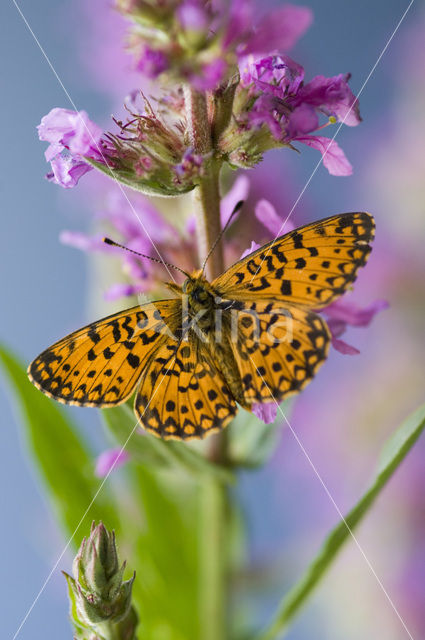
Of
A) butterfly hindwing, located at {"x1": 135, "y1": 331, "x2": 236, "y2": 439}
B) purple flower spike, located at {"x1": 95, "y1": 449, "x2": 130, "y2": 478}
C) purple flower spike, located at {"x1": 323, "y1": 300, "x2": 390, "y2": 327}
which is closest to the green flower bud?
butterfly hindwing, located at {"x1": 135, "y1": 331, "x2": 236, "y2": 439}

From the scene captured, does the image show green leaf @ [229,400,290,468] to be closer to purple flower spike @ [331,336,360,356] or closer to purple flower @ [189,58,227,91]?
purple flower spike @ [331,336,360,356]

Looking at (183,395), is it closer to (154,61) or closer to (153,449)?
(153,449)

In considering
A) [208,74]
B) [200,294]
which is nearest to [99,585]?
[200,294]

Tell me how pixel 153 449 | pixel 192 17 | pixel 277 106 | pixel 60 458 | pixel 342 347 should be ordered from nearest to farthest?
pixel 192 17 → pixel 277 106 → pixel 342 347 → pixel 153 449 → pixel 60 458

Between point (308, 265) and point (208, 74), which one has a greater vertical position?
point (208, 74)

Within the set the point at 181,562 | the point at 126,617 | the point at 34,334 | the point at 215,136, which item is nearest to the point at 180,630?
the point at 181,562

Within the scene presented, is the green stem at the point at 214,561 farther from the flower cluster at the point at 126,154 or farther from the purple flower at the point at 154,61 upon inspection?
the purple flower at the point at 154,61
